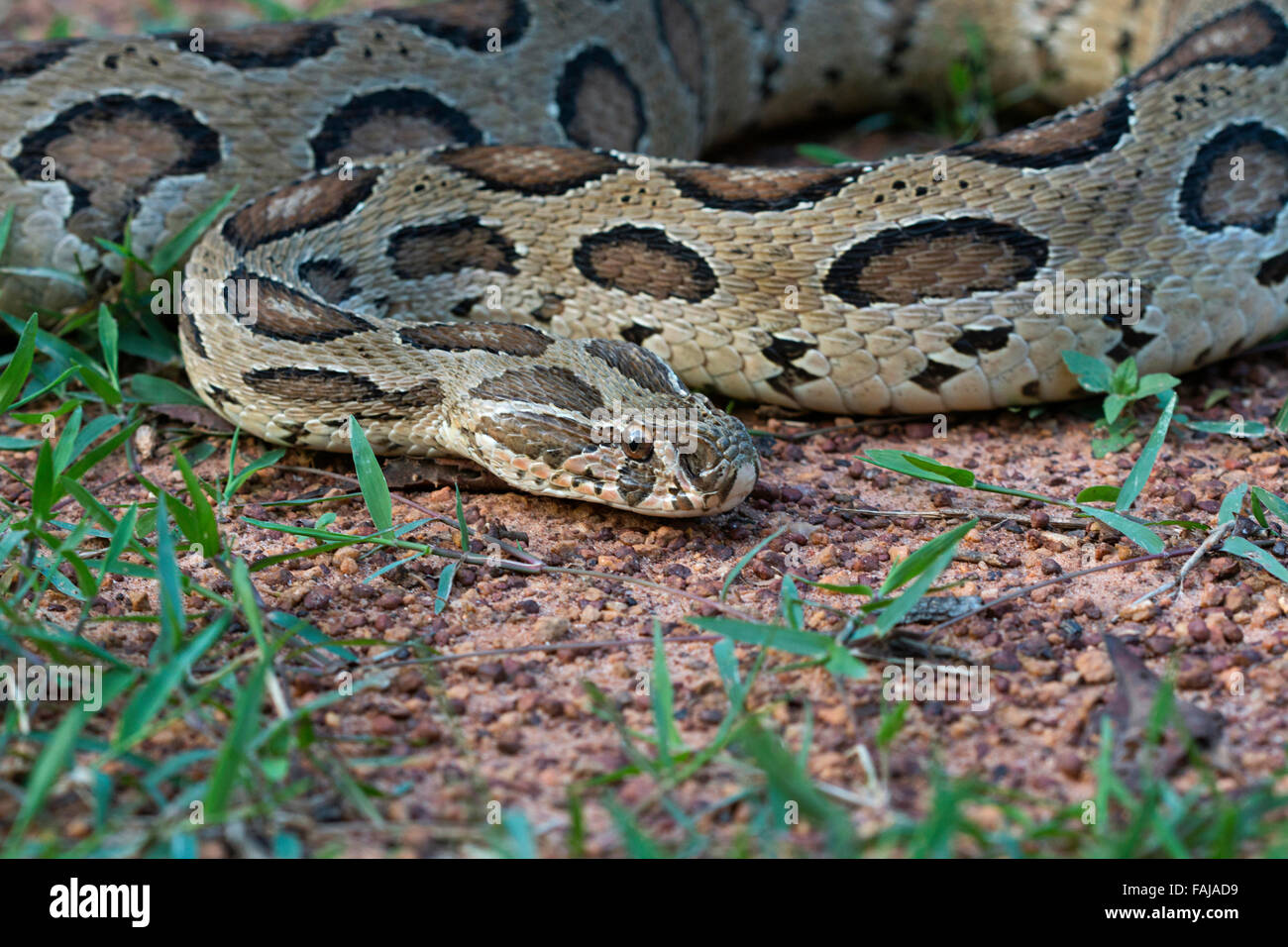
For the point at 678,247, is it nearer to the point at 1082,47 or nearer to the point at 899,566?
the point at 899,566

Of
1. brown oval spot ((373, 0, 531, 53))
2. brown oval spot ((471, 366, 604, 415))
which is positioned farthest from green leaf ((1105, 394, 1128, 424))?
brown oval spot ((373, 0, 531, 53))

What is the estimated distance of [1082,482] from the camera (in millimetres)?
5160

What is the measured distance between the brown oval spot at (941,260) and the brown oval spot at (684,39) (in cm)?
276

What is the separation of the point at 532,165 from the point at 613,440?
78.3 inches

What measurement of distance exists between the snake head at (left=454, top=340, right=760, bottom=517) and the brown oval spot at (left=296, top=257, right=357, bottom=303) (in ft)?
4.32

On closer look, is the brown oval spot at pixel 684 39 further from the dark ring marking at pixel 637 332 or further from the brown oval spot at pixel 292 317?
the brown oval spot at pixel 292 317

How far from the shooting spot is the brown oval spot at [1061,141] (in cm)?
548

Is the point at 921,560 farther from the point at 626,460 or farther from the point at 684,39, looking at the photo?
the point at 684,39

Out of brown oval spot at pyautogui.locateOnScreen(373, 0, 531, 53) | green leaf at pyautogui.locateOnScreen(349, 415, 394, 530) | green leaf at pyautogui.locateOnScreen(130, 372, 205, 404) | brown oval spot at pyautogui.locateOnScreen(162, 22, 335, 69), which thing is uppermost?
brown oval spot at pyautogui.locateOnScreen(373, 0, 531, 53)

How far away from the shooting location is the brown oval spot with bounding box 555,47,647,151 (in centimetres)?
703

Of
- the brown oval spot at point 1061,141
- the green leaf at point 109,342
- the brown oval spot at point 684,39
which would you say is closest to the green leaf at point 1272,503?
the brown oval spot at point 1061,141

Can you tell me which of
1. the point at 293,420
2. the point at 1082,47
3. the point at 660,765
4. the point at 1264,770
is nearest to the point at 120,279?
the point at 293,420

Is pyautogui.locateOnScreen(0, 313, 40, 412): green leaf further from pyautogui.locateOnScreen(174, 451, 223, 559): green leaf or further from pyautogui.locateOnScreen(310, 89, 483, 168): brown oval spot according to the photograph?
pyautogui.locateOnScreen(310, 89, 483, 168): brown oval spot
